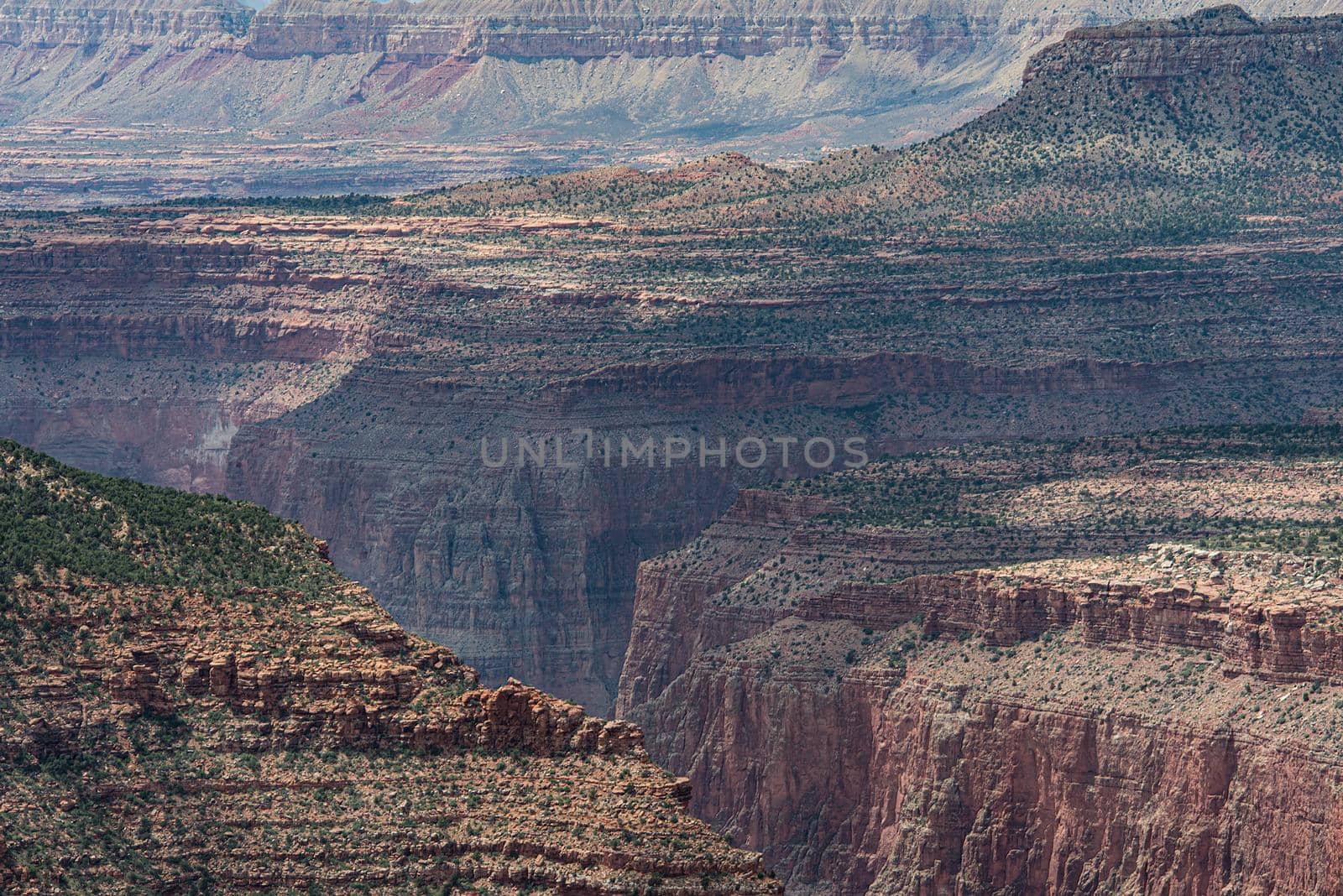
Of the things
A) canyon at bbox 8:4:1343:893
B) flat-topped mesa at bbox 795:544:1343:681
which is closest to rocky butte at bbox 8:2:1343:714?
canyon at bbox 8:4:1343:893

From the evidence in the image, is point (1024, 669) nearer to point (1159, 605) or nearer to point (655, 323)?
point (1159, 605)

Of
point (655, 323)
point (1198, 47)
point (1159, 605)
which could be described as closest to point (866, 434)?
point (655, 323)

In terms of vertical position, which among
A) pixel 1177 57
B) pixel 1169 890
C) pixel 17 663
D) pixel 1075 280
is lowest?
pixel 1169 890

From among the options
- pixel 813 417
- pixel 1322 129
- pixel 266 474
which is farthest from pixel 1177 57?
pixel 266 474

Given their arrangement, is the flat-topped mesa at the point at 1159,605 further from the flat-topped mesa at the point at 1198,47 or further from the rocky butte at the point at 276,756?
the flat-topped mesa at the point at 1198,47

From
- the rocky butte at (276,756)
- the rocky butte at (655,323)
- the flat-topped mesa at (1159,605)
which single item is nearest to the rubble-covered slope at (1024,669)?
the flat-topped mesa at (1159,605)

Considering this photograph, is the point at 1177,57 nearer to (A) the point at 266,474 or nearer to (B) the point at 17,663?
(A) the point at 266,474

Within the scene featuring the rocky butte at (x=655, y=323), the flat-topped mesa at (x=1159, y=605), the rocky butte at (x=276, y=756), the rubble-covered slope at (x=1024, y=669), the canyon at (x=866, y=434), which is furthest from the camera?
the rocky butte at (x=655, y=323)

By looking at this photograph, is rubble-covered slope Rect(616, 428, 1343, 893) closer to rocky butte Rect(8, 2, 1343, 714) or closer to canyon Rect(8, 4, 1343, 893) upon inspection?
canyon Rect(8, 4, 1343, 893)
